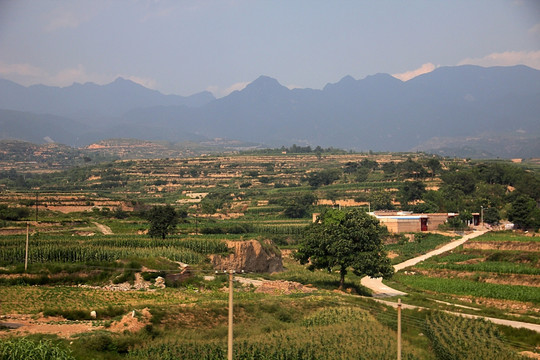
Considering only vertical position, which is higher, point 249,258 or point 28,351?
point 28,351

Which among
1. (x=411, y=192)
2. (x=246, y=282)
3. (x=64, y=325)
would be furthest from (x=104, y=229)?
(x=411, y=192)

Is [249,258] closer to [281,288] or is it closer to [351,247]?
[351,247]

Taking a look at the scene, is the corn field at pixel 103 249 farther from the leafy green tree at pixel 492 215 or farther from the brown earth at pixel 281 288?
the leafy green tree at pixel 492 215

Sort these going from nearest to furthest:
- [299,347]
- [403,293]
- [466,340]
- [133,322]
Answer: [299,347]
[466,340]
[133,322]
[403,293]

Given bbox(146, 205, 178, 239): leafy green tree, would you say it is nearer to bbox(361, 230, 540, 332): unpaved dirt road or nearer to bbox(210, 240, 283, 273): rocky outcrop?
bbox(210, 240, 283, 273): rocky outcrop

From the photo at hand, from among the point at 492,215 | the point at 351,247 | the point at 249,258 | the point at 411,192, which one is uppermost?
the point at 411,192

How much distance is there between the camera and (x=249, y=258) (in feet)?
165

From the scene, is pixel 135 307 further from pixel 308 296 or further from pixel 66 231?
pixel 66 231

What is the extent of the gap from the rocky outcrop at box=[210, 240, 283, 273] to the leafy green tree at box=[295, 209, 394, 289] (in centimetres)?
736

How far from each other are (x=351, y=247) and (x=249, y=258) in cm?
1185

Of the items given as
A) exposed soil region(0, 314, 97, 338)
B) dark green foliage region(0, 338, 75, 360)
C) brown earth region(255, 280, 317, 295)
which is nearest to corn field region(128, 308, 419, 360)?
dark green foliage region(0, 338, 75, 360)

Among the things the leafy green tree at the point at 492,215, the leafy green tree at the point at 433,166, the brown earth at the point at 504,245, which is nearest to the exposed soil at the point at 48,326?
the brown earth at the point at 504,245

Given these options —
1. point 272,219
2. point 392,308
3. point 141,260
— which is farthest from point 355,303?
point 272,219

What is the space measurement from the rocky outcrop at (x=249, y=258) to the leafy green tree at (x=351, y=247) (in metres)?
7.36
